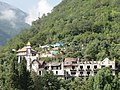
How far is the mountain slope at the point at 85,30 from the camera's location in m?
57.1

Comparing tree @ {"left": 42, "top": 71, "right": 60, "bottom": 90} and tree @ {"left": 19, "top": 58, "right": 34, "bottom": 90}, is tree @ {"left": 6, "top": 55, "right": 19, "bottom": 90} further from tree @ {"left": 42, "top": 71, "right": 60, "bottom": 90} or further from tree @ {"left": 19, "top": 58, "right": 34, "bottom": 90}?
tree @ {"left": 42, "top": 71, "right": 60, "bottom": 90}

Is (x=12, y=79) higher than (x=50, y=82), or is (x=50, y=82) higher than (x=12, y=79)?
(x=12, y=79)

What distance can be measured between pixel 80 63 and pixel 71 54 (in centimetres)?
624

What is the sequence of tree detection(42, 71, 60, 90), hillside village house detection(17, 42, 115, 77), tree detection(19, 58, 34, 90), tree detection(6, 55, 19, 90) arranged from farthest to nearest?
hillside village house detection(17, 42, 115, 77) < tree detection(42, 71, 60, 90) < tree detection(19, 58, 34, 90) < tree detection(6, 55, 19, 90)

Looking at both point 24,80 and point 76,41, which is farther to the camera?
point 76,41

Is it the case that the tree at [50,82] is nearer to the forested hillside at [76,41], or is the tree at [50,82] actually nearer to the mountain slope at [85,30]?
the forested hillside at [76,41]

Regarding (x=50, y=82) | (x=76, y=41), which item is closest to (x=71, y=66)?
(x=50, y=82)

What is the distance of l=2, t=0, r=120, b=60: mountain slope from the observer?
5710 centimetres

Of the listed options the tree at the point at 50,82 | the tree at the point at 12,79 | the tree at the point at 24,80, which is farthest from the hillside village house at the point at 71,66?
the tree at the point at 12,79

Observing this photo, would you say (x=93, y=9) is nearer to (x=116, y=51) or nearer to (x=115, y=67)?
(x=116, y=51)

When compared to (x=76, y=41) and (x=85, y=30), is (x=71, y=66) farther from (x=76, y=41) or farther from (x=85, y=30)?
(x=85, y=30)

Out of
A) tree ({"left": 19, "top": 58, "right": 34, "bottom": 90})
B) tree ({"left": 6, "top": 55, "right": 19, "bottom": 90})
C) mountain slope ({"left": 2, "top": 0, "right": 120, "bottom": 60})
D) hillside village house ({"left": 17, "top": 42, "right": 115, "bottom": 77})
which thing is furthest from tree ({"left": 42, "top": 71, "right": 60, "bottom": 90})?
mountain slope ({"left": 2, "top": 0, "right": 120, "bottom": 60})

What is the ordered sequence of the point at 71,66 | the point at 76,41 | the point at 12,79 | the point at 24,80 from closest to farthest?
the point at 12,79 → the point at 24,80 → the point at 71,66 → the point at 76,41

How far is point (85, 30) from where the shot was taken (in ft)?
229
